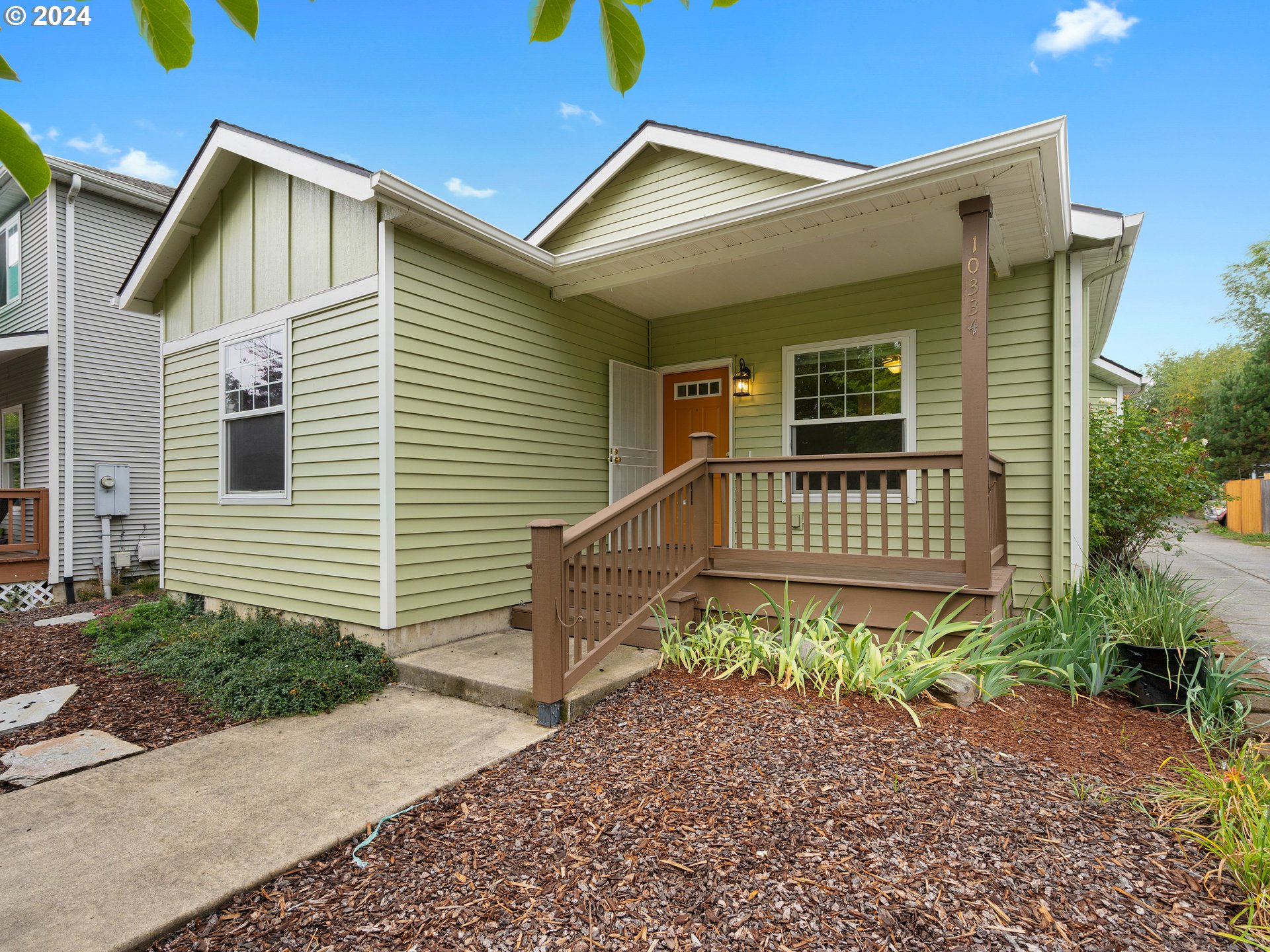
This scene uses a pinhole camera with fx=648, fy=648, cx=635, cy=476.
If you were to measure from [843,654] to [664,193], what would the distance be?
495cm

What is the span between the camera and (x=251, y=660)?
14.6ft

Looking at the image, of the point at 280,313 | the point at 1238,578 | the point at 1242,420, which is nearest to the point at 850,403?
the point at 280,313

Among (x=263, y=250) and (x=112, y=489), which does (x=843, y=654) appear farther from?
(x=112, y=489)

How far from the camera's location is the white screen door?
654cm

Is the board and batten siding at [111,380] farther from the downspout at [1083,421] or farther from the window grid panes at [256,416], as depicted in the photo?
the downspout at [1083,421]

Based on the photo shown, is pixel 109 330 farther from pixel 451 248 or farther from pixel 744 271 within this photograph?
pixel 744 271

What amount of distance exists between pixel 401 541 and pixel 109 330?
748 centimetres

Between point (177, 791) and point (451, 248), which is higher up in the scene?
point (451, 248)

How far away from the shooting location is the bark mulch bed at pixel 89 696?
11.7 feet

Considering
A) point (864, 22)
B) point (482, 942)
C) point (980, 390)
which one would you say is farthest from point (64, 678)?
point (864, 22)

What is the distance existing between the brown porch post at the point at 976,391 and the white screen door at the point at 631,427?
334 cm

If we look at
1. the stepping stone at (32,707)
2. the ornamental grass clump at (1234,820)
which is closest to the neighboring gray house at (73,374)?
the stepping stone at (32,707)

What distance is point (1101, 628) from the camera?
407 cm

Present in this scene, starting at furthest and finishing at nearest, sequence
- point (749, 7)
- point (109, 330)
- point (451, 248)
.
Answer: point (109, 330)
point (451, 248)
point (749, 7)
